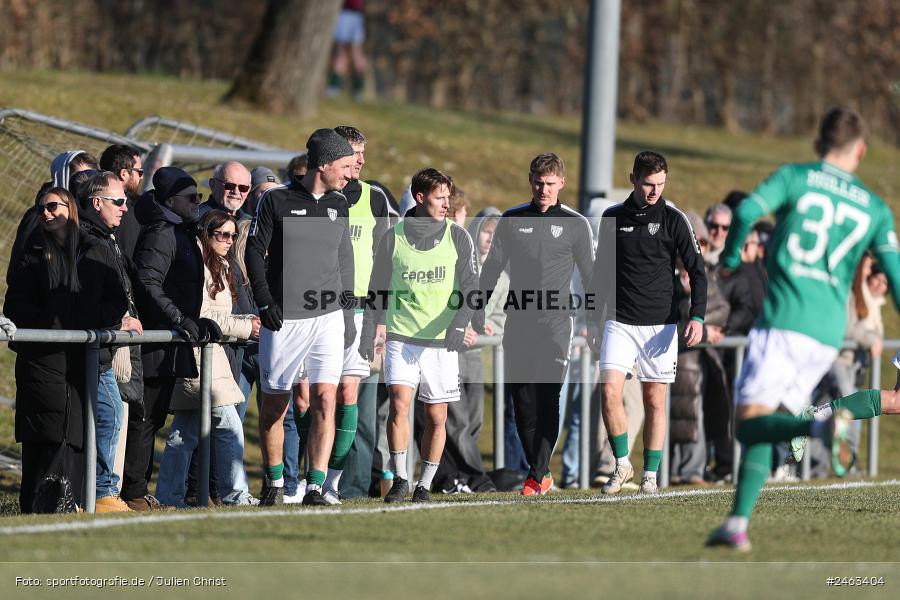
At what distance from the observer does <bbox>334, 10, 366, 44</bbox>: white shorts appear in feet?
93.4

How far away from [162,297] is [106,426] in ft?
2.80

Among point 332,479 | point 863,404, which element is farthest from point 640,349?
point 332,479

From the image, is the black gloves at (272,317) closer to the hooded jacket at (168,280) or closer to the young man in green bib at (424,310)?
the hooded jacket at (168,280)

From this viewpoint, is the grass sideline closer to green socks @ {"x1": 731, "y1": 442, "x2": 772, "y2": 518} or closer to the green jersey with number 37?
green socks @ {"x1": 731, "y1": 442, "x2": 772, "y2": 518}

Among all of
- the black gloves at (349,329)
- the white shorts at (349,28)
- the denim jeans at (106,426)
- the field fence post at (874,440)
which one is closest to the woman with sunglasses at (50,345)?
the denim jeans at (106,426)

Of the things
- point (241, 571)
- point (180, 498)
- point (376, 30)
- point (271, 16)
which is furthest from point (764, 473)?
point (376, 30)

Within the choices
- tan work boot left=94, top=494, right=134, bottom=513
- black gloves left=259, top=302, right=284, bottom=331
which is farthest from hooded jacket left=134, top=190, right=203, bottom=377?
tan work boot left=94, top=494, right=134, bottom=513

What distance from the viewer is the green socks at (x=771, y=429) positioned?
7242 millimetres

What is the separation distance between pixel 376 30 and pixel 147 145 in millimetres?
31340

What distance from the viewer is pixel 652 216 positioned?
10602 mm

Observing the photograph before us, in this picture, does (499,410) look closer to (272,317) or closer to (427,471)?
(427,471)

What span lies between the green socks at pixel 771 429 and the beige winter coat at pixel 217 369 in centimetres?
380

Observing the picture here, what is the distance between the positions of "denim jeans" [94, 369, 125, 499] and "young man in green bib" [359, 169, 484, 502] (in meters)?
1.55

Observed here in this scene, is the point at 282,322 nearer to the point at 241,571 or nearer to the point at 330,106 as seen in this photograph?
the point at 241,571
